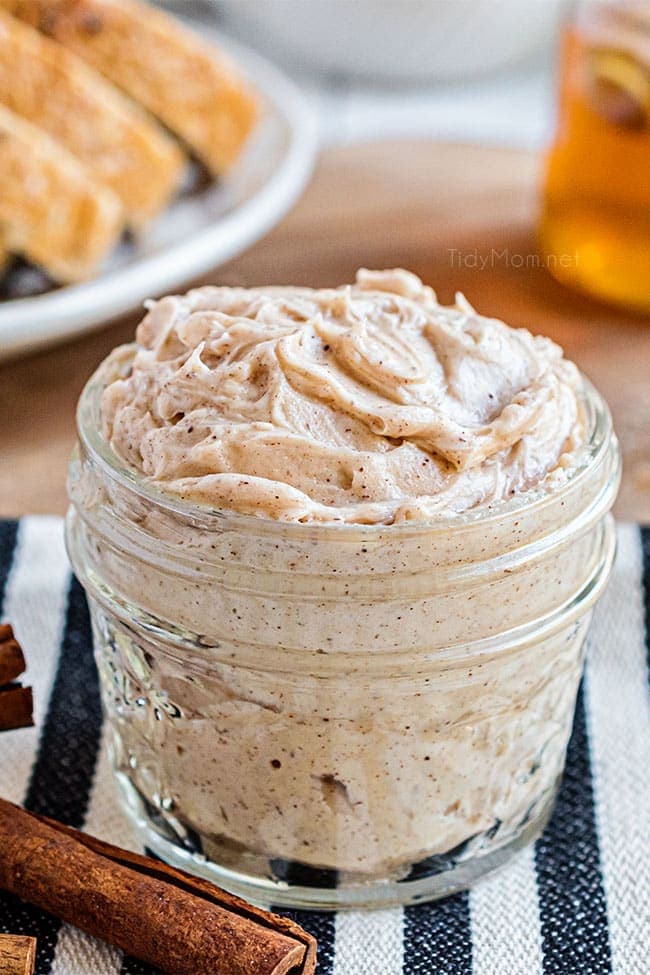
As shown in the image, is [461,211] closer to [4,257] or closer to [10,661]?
[4,257]

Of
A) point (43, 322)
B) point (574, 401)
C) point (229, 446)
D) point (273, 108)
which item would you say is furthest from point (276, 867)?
point (273, 108)

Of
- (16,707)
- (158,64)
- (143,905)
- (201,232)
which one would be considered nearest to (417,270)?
(201,232)

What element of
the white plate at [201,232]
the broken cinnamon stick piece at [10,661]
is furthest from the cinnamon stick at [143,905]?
the white plate at [201,232]

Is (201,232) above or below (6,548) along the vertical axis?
above

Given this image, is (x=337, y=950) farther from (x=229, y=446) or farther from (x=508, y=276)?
(x=508, y=276)

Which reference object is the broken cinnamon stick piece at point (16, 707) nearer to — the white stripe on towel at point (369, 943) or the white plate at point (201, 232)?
the white stripe on towel at point (369, 943)
